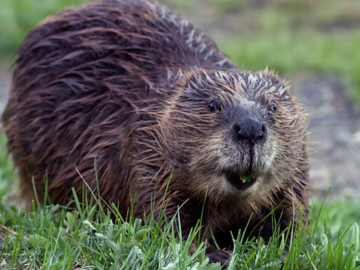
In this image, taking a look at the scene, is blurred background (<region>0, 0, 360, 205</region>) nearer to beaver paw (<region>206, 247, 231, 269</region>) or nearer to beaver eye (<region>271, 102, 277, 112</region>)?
beaver eye (<region>271, 102, 277, 112</region>)

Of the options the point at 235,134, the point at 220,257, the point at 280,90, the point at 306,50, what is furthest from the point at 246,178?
the point at 306,50

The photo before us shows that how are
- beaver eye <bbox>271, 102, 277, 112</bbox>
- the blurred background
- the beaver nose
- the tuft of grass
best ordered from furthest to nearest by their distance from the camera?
the blurred background → beaver eye <bbox>271, 102, 277, 112</bbox> → the beaver nose → the tuft of grass

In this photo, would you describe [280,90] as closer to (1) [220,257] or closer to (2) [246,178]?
(2) [246,178]

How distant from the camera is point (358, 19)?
32.4ft

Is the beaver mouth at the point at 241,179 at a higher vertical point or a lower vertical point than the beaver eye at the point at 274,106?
lower

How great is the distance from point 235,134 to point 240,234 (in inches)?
20.5

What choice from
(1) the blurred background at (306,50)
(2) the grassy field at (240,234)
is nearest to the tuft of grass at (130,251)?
(2) the grassy field at (240,234)

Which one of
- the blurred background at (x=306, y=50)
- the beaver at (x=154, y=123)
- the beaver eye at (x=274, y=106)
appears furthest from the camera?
the blurred background at (x=306, y=50)

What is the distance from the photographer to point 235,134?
93.8 inches

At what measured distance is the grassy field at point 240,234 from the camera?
2.24 m

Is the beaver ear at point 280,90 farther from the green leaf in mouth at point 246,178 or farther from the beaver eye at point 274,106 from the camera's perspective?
the green leaf in mouth at point 246,178

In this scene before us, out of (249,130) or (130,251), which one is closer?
(130,251)

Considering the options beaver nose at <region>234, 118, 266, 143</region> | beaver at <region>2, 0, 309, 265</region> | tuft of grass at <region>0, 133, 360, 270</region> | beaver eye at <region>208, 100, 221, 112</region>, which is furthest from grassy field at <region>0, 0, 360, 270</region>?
beaver eye at <region>208, 100, 221, 112</region>

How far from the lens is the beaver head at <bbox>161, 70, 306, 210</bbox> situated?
2391 mm
